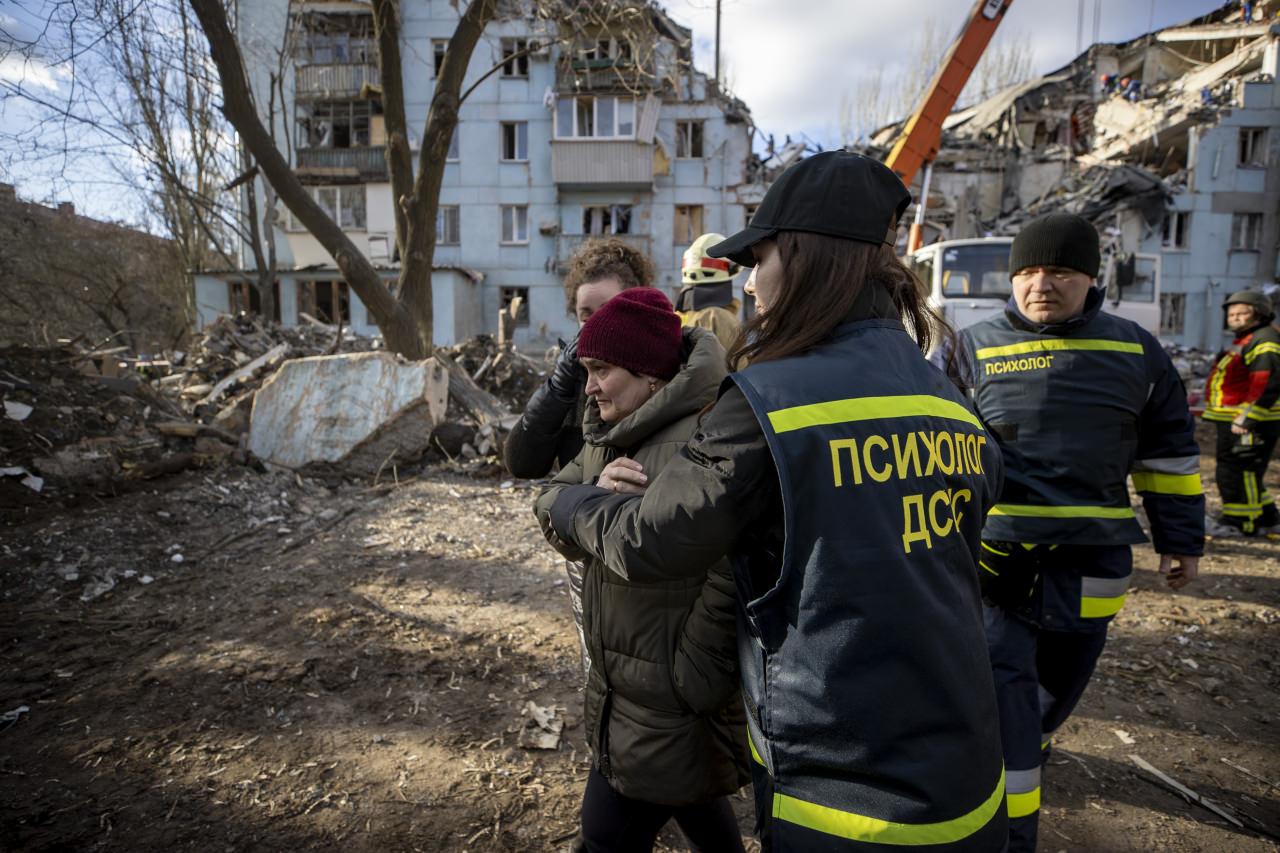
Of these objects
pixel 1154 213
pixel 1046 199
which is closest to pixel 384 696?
pixel 1046 199

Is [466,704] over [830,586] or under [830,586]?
under

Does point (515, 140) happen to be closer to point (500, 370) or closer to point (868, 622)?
point (500, 370)

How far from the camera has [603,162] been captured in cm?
2328

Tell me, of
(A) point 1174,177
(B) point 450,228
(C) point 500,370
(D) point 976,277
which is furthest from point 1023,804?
(A) point 1174,177

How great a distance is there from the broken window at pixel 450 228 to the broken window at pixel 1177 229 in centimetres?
2449

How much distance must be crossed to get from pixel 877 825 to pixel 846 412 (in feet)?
2.12

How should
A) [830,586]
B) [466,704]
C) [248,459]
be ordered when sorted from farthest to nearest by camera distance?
[248,459] → [466,704] → [830,586]

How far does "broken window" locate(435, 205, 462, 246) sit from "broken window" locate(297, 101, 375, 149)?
469cm

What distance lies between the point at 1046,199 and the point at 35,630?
82.7 ft

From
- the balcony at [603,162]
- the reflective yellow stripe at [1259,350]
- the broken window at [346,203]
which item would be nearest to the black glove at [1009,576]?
the reflective yellow stripe at [1259,350]

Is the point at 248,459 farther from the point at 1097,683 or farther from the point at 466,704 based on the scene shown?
the point at 1097,683

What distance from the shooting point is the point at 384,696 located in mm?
3154

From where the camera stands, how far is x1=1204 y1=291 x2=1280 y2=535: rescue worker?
558 cm

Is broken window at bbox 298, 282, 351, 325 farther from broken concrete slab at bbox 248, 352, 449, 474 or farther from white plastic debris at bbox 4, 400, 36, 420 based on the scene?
white plastic debris at bbox 4, 400, 36, 420
